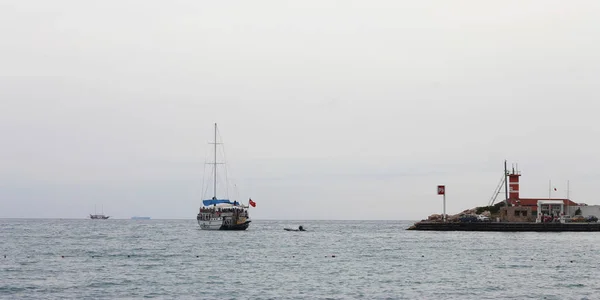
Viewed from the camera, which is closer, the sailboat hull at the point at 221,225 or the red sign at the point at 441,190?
the sailboat hull at the point at 221,225

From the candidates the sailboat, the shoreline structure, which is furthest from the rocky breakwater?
the sailboat

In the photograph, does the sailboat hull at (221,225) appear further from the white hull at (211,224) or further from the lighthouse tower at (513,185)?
the lighthouse tower at (513,185)

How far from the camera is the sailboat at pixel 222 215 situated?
474 feet

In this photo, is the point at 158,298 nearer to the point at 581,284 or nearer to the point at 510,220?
the point at 581,284

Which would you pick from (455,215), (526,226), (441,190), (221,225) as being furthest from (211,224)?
(455,215)

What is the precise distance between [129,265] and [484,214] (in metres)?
123

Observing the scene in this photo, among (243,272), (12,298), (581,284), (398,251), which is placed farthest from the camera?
(398,251)

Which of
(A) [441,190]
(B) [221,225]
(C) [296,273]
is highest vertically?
(A) [441,190]

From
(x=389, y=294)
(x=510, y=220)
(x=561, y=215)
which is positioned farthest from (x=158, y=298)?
(x=561, y=215)

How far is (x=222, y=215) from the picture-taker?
5704 inches

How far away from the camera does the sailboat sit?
145m

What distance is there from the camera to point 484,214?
178250 millimetres

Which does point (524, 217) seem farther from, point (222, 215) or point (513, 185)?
point (222, 215)

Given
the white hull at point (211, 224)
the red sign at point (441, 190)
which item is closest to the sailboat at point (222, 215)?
the white hull at point (211, 224)
